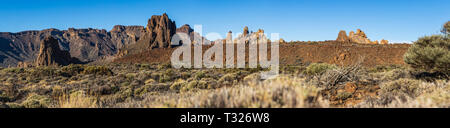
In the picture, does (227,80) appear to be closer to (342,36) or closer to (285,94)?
(285,94)

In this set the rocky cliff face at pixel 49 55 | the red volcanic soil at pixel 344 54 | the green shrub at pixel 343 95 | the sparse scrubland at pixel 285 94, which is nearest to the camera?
the sparse scrubland at pixel 285 94

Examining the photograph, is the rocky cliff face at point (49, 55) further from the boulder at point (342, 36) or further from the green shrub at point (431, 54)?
the green shrub at point (431, 54)

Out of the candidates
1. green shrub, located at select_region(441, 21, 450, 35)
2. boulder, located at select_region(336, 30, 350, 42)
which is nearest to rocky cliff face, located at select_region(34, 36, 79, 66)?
boulder, located at select_region(336, 30, 350, 42)

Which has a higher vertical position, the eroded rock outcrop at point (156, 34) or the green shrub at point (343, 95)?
the eroded rock outcrop at point (156, 34)

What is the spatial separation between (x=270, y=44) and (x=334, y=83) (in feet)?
163

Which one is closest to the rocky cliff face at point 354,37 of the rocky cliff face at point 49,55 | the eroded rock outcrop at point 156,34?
the eroded rock outcrop at point 156,34

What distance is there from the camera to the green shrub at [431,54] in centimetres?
1044

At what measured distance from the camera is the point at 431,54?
35.0ft

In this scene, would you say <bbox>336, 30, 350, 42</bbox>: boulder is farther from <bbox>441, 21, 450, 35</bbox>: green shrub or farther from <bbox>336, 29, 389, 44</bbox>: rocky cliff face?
<bbox>441, 21, 450, 35</bbox>: green shrub

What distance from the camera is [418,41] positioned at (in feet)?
40.7

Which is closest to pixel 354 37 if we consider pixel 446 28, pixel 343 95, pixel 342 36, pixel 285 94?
pixel 342 36
